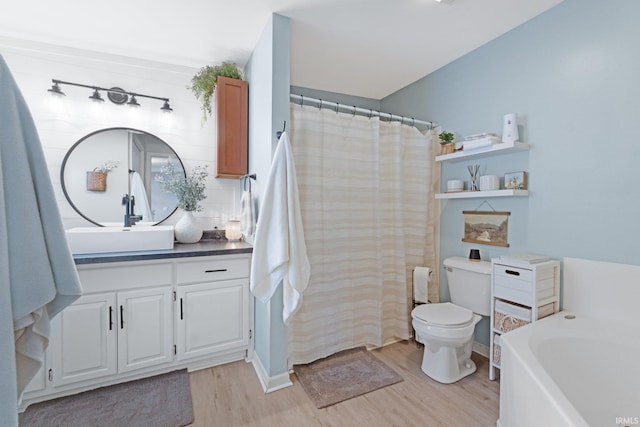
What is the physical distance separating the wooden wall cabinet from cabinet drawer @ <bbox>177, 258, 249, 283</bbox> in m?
0.77

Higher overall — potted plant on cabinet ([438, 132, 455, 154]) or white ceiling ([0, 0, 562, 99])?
white ceiling ([0, 0, 562, 99])

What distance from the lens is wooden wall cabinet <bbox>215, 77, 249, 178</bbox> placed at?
7.85ft

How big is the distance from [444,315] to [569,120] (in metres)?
1.48

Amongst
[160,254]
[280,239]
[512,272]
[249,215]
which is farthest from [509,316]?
[160,254]

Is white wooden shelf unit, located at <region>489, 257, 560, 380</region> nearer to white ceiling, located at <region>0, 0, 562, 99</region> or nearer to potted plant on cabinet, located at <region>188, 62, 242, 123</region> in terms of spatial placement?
white ceiling, located at <region>0, 0, 562, 99</region>

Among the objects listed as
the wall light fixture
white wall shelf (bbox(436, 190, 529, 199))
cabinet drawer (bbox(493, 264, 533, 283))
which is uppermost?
the wall light fixture

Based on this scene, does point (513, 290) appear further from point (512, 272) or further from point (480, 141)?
point (480, 141)

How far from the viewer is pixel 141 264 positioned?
1902 millimetres

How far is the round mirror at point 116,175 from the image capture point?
2.29 meters

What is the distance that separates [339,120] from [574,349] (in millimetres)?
1969

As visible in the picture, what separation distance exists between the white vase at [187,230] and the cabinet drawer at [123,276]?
40 cm

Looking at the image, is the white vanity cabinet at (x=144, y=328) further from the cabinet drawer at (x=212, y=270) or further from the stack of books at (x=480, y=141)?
the stack of books at (x=480, y=141)

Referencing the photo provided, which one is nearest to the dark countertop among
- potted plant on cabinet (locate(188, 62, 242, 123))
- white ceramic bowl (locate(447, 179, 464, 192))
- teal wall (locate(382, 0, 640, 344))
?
potted plant on cabinet (locate(188, 62, 242, 123))

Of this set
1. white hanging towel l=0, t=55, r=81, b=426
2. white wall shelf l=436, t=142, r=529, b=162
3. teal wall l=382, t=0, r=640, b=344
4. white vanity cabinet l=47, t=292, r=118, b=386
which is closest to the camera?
white hanging towel l=0, t=55, r=81, b=426
